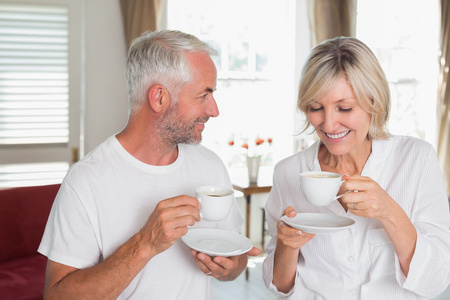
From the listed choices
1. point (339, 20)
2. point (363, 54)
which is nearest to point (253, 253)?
point (363, 54)

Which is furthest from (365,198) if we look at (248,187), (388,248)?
(248,187)

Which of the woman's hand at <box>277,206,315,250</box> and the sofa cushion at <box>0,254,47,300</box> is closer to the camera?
the woman's hand at <box>277,206,315,250</box>

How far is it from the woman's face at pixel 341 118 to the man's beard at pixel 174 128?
15.6 inches

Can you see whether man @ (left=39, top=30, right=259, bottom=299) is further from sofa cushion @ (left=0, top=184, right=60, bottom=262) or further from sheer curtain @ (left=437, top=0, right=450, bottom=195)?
sheer curtain @ (left=437, top=0, right=450, bottom=195)

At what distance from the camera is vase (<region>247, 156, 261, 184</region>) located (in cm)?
435

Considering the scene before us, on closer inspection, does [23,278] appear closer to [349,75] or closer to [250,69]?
[349,75]

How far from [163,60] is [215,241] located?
0.59 metres

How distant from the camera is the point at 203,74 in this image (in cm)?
156

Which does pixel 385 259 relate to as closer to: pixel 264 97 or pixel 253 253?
pixel 253 253

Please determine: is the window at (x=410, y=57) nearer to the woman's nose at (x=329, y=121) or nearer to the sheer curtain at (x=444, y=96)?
the sheer curtain at (x=444, y=96)

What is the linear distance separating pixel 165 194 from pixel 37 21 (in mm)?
2718

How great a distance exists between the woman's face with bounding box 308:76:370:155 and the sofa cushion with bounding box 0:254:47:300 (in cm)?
167

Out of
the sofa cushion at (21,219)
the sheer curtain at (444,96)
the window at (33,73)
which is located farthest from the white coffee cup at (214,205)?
the sheer curtain at (444,96)

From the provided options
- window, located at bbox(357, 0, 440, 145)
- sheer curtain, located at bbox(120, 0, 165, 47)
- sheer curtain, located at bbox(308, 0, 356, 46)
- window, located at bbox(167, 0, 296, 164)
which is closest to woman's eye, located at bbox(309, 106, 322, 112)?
sheer curtain, located at bbox(120, 0, 165, 47)
